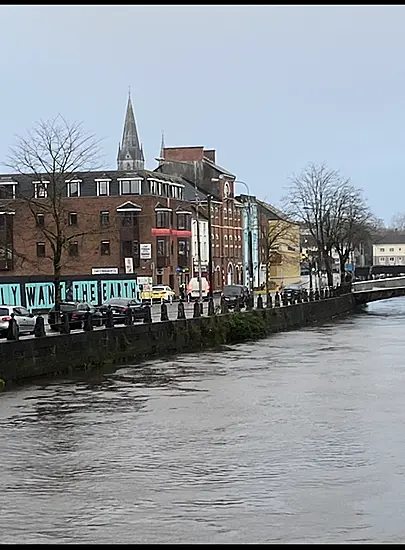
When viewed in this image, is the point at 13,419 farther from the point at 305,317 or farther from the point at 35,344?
the point at 305,317

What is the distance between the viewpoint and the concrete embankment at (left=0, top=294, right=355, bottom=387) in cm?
3609

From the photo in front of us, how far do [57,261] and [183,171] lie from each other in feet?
260

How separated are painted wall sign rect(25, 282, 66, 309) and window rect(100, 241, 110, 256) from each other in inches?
1426

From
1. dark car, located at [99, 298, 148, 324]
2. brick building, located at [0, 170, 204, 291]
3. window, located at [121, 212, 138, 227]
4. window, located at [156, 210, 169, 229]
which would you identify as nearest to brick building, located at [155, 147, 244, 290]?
window, located at [156, 210, 169, 229]

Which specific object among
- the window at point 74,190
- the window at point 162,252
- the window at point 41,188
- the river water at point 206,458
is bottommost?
the river water at point 206,458

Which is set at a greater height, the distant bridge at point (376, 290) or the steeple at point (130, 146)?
the steeple at point (130, 146)

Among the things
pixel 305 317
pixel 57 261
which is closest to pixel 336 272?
pixel 305 317

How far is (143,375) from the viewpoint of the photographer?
39.0 metres

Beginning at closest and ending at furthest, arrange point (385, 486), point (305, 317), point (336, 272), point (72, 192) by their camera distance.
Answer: point (385, 486) < point (305, 317) < point (72, 192) < point (336, 272)

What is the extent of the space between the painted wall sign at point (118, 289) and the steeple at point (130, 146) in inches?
2564

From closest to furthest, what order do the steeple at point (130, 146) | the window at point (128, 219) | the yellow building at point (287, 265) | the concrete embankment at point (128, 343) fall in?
1. the concrete embankment at point (128, 343)
2. the window at point (128, 219)
3. the yellow building at point (287, 265)
4. the steeple at point (130, 146)

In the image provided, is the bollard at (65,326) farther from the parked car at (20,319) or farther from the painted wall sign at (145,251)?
the painted wall sign at (145,251)

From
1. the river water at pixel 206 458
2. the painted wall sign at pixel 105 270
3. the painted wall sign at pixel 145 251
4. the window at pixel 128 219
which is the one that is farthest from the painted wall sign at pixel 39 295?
the window at pixel 128 219

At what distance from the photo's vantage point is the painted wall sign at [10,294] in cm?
6316
